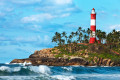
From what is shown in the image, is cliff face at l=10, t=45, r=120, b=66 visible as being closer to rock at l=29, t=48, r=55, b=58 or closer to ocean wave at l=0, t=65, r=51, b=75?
rock at l=29, t=48, r=55, b=58

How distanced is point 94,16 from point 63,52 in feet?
68.4

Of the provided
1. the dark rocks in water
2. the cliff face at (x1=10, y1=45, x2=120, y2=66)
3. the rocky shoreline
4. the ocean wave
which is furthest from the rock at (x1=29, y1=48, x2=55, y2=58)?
the ocean wave

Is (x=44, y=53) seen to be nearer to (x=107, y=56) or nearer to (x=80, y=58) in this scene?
(x=80, y=58)

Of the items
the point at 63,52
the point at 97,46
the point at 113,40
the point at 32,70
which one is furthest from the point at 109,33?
the point at 32,70

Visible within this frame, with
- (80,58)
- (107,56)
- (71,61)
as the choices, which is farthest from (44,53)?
(107,56)

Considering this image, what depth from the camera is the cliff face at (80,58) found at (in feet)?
310

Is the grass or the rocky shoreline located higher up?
the grass

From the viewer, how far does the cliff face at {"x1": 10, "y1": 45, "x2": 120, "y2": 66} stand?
310 feet

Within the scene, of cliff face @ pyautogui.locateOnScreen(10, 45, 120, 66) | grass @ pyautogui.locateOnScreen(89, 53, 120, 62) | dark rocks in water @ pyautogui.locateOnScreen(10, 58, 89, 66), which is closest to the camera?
dark rocks in water @ pyautogui.locateOnScreen(10, 58, 89, 66)

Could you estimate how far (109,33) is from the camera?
120375 mm

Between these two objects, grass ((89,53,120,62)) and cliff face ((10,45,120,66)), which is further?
grass ((89,53,120,62))

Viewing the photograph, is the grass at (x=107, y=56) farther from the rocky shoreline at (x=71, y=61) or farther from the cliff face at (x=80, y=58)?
the rocky shoreline at (x=71, y=61)

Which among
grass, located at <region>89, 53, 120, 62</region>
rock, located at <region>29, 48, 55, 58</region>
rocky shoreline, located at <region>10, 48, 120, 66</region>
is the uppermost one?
rock, located at <region>29, 48, 55, 58</region>

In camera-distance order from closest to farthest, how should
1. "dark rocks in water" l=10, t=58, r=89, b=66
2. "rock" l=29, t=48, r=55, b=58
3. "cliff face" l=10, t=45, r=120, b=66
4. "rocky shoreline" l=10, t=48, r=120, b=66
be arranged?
"rocky shoreline" l=10, t=48, r=120, b=66
"dark rocks in water" l=10, t=58, r=89, b=66
"cliff face" l=10, t=45, r=120, b=66
"rock" l=29, t=48, r=55, b=58
